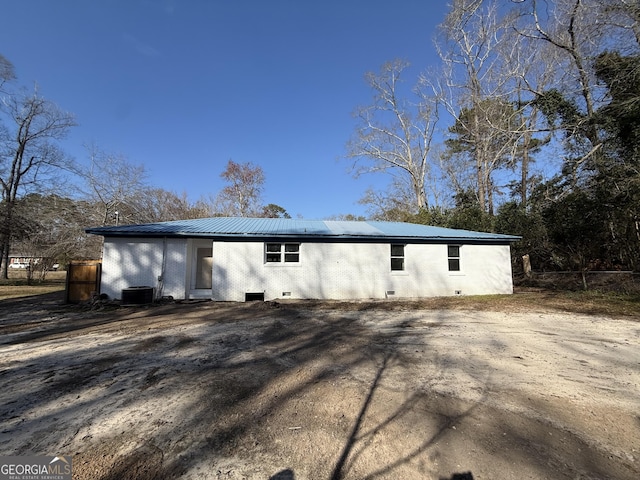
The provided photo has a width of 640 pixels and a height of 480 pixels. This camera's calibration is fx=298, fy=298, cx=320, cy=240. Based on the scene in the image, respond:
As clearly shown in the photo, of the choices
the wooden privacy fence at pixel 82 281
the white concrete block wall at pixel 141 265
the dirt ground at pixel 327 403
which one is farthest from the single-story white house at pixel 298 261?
the dirt ground at pixel 327 403

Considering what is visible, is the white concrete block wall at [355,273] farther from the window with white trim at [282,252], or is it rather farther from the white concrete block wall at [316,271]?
the window with white trim at [282,252]

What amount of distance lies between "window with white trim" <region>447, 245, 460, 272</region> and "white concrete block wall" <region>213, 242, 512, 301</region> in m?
0.22

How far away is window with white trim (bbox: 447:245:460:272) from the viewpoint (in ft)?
46.4

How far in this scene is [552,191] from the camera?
1661 centimetres

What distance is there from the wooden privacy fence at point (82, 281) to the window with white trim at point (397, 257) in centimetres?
1220

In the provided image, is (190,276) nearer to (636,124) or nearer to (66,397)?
(66,397)

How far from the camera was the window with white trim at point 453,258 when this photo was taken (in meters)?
14.1

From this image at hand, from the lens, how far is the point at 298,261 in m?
12.9

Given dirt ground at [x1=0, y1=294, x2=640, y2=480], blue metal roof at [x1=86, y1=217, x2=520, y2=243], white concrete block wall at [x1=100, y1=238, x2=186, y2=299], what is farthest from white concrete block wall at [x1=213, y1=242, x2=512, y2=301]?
dirt ground at [x1=0, y1=294, x2=640, y2=480]

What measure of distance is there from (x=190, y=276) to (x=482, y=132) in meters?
23.3

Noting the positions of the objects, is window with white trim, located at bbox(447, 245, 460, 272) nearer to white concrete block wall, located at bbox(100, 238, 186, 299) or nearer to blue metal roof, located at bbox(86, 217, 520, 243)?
blue metal roof, located at bbox(86, 217, 520, 243)

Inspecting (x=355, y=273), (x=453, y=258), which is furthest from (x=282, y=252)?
(x=453, y=258)

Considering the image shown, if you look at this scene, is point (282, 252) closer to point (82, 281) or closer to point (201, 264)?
point (201, 264)

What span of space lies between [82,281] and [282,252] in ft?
25.7
